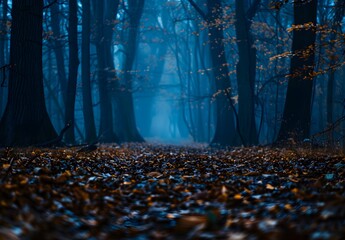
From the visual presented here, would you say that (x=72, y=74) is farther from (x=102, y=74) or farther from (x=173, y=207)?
(x=173, y=207)

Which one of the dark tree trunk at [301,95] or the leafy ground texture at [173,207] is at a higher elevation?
the dark tree trunk at [301,95]

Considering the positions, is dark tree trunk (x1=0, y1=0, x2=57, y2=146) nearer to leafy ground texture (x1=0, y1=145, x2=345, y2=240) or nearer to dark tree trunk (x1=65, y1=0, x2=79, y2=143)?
dark tree trunk (x1=65, y1=0, x2=79, y2=143)

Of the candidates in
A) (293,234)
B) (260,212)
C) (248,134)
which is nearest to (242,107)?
(248,134)

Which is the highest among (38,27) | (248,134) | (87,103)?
(38,27)

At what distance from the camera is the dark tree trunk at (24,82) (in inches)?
523

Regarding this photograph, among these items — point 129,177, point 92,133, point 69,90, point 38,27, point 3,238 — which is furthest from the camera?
point 92,133

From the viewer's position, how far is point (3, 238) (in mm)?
2373

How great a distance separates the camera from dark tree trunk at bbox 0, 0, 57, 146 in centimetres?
1329

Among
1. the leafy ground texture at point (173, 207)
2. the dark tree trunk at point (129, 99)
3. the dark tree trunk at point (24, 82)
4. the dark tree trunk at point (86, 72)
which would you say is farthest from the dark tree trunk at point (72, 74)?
the leafy ground texture at point (173, 207)

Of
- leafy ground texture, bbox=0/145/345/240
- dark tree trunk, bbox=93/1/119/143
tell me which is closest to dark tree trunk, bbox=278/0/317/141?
leafy ground texture, bbox=0/145/345/240

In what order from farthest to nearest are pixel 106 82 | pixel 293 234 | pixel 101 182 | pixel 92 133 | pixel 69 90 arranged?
1. pixel 106 82
2. pixel 92 133
3. pixel 69 90
4. pixel 101 182
5. pixel 293 234

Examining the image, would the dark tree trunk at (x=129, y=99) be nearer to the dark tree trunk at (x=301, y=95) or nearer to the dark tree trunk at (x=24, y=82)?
the dark tree trunk at (x=301, y=95)

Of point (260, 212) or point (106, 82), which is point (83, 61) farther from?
point (260, 212)

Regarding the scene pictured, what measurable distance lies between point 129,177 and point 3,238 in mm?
→ 4504
